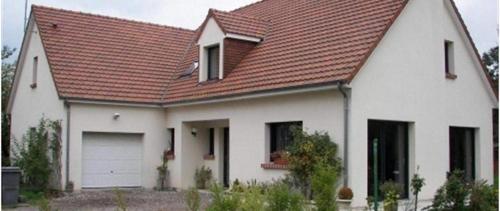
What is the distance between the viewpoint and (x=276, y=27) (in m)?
20.7

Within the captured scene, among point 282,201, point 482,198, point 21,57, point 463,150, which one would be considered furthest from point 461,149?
point 21,57

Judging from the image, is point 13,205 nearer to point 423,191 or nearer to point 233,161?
point 233,161

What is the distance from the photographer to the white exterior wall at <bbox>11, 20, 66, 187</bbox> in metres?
21.3

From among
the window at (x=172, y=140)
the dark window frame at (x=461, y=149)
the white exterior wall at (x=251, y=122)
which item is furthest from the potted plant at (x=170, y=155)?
the dark window frame at (x=461, y=149)

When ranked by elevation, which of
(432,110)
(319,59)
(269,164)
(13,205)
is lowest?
(13,205)

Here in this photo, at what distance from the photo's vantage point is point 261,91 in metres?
17.1

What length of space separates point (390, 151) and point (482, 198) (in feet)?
14.7

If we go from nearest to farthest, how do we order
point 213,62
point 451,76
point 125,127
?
point 451,76, point 213,62, point 125,127

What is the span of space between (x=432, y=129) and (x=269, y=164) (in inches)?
186

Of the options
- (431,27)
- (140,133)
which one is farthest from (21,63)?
(431,27)

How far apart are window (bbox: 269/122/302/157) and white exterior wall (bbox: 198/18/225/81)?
323 cm

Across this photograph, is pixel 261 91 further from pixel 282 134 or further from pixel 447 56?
pixel 447 56

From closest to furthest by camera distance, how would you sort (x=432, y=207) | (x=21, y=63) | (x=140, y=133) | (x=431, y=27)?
(x=432, y=207), (x=431, y=27), (x=140, y=133), (x=21, y=63)

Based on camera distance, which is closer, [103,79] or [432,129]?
[432,129]
